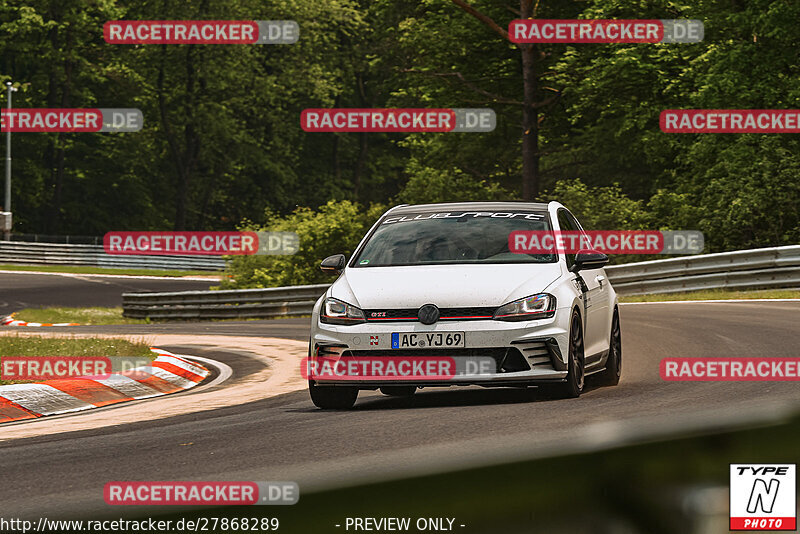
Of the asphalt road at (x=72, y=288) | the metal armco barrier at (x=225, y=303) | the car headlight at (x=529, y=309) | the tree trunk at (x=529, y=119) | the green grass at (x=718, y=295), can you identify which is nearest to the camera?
the car headlight at (x=529, y=309)

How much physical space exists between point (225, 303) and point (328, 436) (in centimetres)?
2179

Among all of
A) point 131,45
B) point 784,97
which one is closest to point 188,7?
point 131,45

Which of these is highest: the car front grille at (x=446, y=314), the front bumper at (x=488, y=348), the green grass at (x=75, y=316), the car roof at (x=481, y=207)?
the car roof at (x=481, y=207)

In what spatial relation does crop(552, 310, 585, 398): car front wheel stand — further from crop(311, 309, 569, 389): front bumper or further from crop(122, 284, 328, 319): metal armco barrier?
crop(122, 284, 328, 319): metal armco barrier

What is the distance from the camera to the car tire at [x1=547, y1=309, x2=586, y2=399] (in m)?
8.94

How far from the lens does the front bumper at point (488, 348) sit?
28.2ft

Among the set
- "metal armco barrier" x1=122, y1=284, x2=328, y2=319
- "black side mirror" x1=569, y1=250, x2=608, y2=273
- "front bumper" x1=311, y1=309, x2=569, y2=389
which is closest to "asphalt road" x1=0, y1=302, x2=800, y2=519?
"front bumper" x1=311, y1=309, x2=569, y2=389

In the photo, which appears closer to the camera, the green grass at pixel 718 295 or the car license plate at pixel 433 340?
the car license plate at pixel 433 340

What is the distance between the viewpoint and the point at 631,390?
9594 millimetres

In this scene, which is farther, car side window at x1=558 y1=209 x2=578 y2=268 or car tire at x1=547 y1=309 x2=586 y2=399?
car side window at x1=558 y1=209 x2=578 y2=268

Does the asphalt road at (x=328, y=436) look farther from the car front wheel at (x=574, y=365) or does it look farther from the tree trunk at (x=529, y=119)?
the tree trunk at (x=529, y=119)

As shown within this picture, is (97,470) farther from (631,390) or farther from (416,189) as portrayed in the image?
(416,189)

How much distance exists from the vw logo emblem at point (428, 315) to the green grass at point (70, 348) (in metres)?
5.89

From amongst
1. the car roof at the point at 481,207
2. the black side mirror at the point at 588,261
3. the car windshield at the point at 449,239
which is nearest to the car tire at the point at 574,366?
the black side mirror at the point at 588,261
